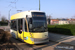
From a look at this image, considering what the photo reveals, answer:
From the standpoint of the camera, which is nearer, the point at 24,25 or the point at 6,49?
the point at 6,49

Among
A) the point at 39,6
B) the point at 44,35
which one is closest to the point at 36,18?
the point at 44,35

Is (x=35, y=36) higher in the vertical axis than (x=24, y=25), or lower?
lower

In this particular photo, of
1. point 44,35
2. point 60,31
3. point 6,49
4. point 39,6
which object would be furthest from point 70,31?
point 6,49

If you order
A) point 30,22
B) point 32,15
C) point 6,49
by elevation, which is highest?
point 32,15

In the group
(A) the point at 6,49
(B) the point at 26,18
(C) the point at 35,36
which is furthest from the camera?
(B) the point at 26,18

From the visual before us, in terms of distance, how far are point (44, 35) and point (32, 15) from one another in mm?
2192

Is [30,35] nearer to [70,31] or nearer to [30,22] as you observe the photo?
[30,22]

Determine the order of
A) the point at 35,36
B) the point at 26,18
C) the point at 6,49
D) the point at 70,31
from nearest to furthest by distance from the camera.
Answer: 1. the point at 6,49
2. the point at 35,36
3. the point at 26,18
4. the point at 70,31

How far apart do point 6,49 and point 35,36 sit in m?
2.67

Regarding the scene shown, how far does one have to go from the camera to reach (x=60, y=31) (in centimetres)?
1917

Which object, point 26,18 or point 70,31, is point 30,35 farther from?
point 70,31

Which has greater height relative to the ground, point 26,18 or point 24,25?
point 26,18

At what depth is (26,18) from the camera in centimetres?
945

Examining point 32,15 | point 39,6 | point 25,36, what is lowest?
point 25,36
